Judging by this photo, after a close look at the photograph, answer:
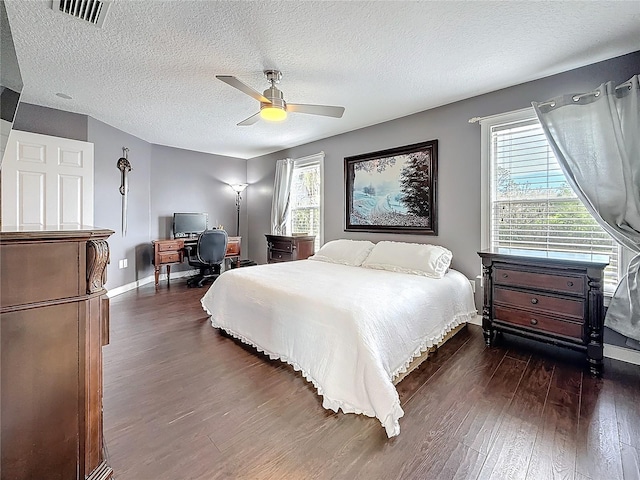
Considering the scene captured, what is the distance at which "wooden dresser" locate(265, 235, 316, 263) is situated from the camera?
4574 millimetres

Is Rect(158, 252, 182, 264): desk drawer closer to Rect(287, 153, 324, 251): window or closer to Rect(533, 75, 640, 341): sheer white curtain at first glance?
Rect(287, 153, 324, 251): window

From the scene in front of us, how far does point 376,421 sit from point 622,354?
225 centimetres

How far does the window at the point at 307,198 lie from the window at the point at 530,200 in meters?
2.48

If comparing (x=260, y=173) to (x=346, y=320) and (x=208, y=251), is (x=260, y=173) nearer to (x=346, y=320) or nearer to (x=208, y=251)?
(x=208, y=251)

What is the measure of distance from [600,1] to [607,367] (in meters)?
2.56

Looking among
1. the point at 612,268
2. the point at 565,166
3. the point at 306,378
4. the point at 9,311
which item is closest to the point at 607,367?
the point at 612,268

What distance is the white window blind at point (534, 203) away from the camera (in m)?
2.57

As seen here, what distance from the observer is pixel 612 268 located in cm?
246

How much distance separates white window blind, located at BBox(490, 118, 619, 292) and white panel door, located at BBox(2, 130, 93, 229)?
4.83 m

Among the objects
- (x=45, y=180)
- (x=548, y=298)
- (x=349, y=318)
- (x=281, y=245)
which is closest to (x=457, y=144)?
(x=548, y=298)

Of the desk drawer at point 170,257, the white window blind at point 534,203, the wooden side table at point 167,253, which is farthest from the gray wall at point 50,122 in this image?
the white window blind at point 534,203

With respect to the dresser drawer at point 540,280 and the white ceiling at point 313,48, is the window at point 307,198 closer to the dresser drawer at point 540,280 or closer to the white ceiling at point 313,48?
the white ceiling at point 313,48

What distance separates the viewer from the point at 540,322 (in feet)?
7.87

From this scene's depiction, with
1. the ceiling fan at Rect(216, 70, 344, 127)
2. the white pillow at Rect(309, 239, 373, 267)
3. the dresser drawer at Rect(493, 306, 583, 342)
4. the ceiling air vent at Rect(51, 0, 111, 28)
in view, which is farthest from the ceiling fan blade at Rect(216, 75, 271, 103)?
the dresser drawer at Rect(493, 306, 583, 342)
